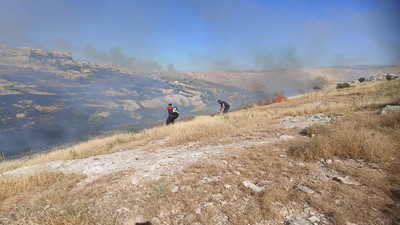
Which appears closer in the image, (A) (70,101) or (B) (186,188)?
(B) (186,188)

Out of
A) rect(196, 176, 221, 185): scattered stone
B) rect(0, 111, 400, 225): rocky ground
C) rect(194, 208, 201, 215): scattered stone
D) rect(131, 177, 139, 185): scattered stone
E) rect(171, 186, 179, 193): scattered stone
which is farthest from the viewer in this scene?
rect(131, 177, 139, 185): scattered stone

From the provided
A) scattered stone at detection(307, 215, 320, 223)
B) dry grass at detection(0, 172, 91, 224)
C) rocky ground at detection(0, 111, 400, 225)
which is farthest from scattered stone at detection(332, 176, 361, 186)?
dry grass at detection(0, 172, 91, 224)

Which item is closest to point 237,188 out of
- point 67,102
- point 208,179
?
point 208,179

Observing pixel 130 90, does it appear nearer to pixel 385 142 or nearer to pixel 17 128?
pixel 17 128

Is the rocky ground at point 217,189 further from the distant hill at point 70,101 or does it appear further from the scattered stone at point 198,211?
the distant hill at point 70,101

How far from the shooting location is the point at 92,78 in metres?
43.2

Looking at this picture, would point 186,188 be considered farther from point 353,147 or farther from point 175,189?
point 353,147

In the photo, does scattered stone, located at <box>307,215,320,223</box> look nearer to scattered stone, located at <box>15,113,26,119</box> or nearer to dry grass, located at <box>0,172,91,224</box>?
dry grass, located at <box>0,172,91,224</box>

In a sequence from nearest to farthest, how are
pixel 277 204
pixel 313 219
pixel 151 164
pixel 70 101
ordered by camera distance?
pixel 313 219
pixel 277 204
pixel 151 164
pixel 70 101

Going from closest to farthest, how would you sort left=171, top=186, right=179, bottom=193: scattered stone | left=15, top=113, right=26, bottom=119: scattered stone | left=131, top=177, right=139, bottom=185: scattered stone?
left=171, top=186, right=179, bottom=193: scattered stone, left=131, top=177, right=139, bottom=185: scattered stone, left=15, top=113, right=26, bottom=119: scattered stone

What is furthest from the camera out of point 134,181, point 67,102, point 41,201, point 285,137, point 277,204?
point 67,102

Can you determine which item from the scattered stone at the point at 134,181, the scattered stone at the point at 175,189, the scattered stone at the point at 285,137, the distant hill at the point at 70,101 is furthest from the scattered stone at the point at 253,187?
the distant hill at the point at 70,101

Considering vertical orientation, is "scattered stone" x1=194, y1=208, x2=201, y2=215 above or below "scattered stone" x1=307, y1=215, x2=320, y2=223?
below

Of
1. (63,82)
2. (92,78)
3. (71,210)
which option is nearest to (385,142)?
(71,210)
